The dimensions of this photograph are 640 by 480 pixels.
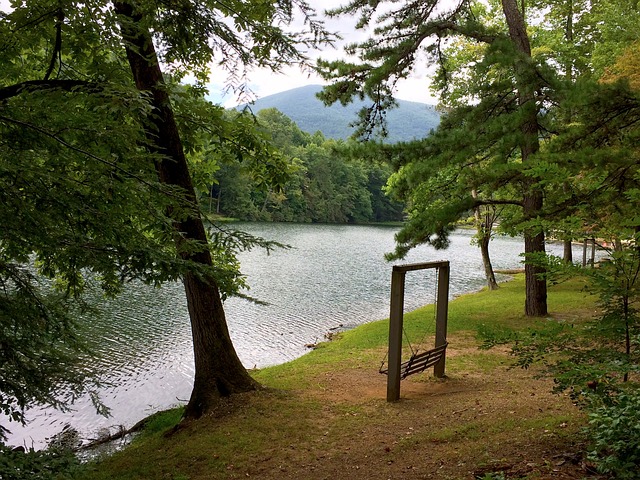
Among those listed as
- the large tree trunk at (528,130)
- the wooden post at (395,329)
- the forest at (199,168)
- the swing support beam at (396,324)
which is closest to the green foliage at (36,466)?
the forest at (199,168)

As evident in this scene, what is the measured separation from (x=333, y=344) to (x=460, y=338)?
10.4ft

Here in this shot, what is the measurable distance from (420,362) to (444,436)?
2.20 m

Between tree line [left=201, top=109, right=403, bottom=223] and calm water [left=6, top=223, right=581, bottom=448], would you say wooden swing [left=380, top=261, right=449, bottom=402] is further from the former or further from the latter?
tree line [left=201, top=109, right=403, bottom=223]

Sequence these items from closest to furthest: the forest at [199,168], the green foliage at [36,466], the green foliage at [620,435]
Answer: the green foliage at [36,466]
the green foliage at [620,435]
the forest at [199,168]

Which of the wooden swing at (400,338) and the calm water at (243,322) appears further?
the calm water at (243,322)

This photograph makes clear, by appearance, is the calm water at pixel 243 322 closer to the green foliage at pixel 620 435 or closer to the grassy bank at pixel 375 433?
the grassy bank at pixel 375 433

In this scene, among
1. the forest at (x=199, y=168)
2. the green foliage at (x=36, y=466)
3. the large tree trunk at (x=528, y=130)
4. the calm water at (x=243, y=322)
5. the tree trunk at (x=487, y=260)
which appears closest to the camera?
the green foliage at (x=36, y=466)

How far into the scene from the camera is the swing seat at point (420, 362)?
627cm

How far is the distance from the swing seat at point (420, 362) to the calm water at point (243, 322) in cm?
205

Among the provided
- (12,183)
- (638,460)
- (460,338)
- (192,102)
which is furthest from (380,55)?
(638,460)

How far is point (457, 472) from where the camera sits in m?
3.61

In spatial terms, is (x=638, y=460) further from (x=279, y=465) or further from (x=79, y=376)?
(x=79, y=376)

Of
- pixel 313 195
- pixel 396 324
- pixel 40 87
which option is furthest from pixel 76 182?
pixel 313 195

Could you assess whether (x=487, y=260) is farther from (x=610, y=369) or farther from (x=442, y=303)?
(x=610, y=369)
